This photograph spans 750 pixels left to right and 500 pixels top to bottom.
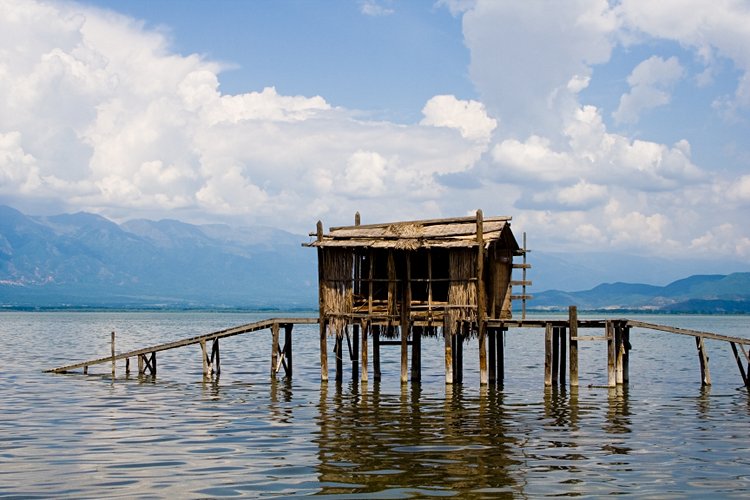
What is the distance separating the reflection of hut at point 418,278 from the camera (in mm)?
36938

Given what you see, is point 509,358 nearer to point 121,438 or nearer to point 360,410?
point 360,410

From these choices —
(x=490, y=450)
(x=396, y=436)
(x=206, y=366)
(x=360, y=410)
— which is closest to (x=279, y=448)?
(x=396, y=436)

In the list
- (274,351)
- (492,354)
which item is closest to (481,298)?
(492,354)

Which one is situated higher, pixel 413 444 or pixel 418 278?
pixel 418 278

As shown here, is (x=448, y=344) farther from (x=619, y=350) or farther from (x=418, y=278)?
(x=619, y=350)

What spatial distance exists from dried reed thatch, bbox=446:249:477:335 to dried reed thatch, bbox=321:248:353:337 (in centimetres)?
428

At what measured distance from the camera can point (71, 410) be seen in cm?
3228

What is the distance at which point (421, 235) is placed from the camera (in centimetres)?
3719

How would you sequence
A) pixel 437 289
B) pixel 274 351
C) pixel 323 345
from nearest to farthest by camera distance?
pixel 437 289
pixel 323 345
pixel 274 351

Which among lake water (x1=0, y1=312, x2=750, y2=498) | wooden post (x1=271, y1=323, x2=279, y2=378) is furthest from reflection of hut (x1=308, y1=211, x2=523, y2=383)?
wooden post (x1=271, y1=323, x2=279, y2=378)

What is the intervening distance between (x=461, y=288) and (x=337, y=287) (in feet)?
17.4

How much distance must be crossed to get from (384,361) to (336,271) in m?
22.3

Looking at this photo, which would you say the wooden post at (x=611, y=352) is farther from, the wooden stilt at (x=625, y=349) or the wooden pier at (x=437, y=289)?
the wooden stilt at (x=625, y=349)

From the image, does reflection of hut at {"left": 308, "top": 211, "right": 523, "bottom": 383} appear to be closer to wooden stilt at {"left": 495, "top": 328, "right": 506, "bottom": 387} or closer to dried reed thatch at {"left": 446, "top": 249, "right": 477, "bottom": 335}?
dried reed thatch at {"left": 446, "top": 249, "right": 477, "bottom": 335}
